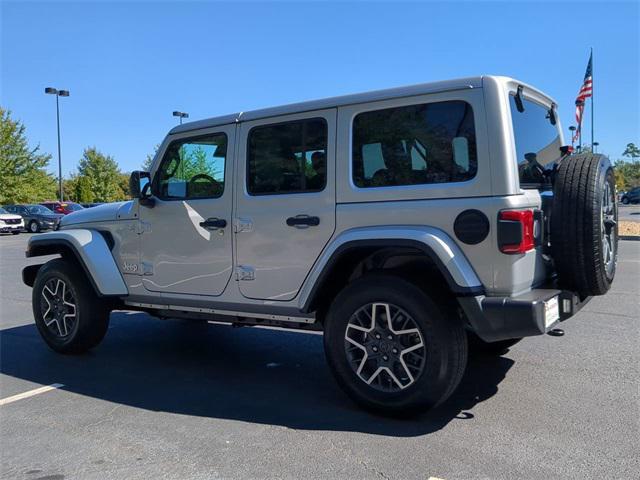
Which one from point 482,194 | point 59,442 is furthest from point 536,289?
point 59,442

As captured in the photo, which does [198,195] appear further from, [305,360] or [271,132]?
[305,360]

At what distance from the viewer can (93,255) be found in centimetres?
535

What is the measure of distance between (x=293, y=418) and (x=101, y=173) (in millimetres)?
64415

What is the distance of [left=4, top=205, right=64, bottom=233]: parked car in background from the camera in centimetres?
A: 3088

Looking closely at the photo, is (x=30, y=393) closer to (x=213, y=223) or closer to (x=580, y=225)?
(x=213, y=223)

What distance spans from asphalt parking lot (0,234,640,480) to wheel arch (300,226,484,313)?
0.89m

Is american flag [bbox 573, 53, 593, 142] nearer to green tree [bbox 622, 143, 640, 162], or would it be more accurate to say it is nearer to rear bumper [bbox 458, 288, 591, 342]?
rear bumper [bbox 458, 288, 591, 342]

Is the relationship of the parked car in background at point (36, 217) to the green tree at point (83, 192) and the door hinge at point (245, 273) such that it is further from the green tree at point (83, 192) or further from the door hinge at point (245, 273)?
the door hinge at point (245, 273)

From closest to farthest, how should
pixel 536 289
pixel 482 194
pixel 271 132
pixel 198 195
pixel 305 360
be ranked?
pixel 482 194
pixel 536 289
pixel 271 132
pixel 198 195
pixel 305 360

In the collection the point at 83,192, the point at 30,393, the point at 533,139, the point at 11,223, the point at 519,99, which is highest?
the point at 83,192

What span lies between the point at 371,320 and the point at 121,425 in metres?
1.86

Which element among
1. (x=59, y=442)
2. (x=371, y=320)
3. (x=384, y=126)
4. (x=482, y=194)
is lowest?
(x=59, y=442)

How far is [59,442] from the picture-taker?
11.9 feet

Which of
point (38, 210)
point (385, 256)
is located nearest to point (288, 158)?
point (385, 256)
